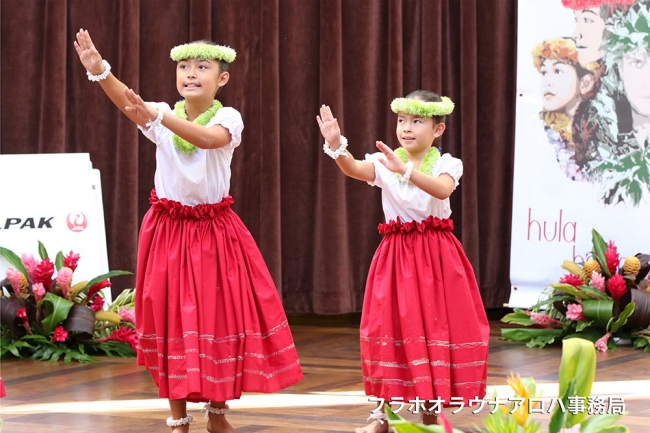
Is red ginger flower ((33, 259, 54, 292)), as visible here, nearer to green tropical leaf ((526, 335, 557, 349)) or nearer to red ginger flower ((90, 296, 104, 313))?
red ginger flower ((90, 296, 104, 313))

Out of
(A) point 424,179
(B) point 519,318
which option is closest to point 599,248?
(B) point 519,318

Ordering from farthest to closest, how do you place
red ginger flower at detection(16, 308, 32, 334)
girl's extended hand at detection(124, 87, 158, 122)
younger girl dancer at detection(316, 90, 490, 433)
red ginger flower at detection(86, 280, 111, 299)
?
red ginger flower at detection(86, 280, 111, 299)
red ginger flower at detection(16, 308, 32, 334)
younger girl dancer at detection(316, 90, 490, 433)
girl's extended hand at detection(124, 87, 158, 122)

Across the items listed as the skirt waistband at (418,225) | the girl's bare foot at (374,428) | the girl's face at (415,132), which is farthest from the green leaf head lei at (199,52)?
the girl's bare foot at (374,428)

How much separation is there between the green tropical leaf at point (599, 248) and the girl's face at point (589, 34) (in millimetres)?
890

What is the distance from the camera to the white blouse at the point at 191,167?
2719mm

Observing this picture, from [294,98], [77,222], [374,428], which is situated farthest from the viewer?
[294,98]

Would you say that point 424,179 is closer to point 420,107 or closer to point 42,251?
point 420,107

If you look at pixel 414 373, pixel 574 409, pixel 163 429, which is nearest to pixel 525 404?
pixel 574 409

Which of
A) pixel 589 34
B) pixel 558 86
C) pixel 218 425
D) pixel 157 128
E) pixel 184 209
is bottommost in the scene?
pixel 218 425

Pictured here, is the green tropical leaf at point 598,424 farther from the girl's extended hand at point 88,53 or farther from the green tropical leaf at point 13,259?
the green tropical leaf at point 13,259

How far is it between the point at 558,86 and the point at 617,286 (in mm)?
1119

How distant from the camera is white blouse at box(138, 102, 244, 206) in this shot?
272 cm

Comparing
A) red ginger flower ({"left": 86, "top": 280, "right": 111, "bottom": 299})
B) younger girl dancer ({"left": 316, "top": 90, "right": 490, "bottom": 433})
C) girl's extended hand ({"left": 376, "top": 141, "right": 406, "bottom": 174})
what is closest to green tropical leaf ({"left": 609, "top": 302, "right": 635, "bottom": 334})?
younger girl dancer ({"left": 316, "top": 90, "right": 490, "bottom": 433})

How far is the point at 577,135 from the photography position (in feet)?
16.4
